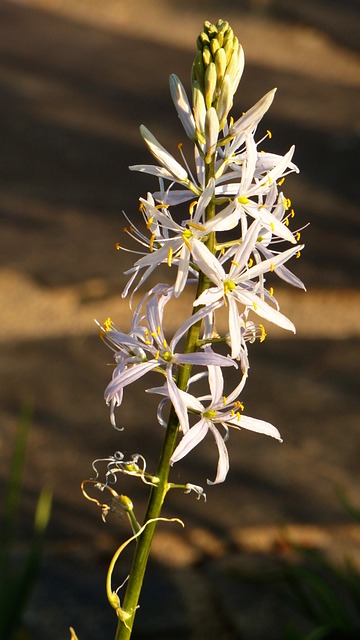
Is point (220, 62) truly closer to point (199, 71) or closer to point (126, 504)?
point (199, 71)

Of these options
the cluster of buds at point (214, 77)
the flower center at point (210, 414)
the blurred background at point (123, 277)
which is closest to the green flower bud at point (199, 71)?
Answer: the cluster of buds at point (214, 77)

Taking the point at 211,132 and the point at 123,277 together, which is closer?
the point at 211,132

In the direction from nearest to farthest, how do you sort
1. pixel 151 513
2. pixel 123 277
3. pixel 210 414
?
pixel 151 513, pixel 210 414, pixel 123 277

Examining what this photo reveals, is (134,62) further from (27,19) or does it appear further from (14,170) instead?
(14,170)

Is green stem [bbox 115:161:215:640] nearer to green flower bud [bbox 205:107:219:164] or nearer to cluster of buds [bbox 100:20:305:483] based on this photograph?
cluster of buds [bbox 100:20:305:483]

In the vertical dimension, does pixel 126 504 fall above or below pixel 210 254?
below

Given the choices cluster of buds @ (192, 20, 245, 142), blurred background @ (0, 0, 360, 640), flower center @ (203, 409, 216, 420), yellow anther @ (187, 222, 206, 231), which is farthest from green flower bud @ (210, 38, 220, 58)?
blurred background @ (0, 0, 360, 640)

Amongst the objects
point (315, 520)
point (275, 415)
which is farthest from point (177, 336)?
point (275, 415)

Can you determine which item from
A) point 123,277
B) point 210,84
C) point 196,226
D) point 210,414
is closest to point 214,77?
point 210,84
